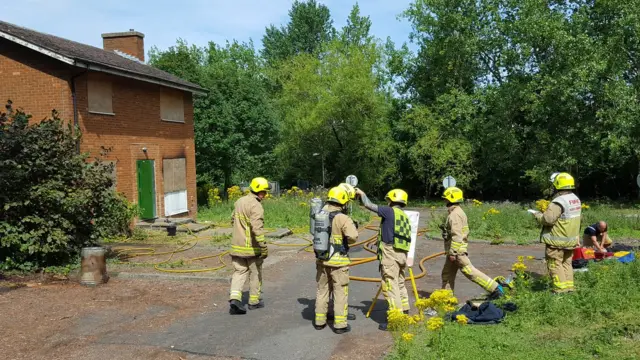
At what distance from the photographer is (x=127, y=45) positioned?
2228 centimetres

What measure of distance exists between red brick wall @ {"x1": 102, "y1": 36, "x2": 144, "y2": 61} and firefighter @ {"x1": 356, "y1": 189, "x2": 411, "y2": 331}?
59.6 ft

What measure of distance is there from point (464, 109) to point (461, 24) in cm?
530

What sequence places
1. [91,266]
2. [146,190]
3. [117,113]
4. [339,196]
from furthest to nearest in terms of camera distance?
[146,190] → [117,113] → [91,266] → [339,196]

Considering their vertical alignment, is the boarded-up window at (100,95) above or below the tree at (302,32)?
below

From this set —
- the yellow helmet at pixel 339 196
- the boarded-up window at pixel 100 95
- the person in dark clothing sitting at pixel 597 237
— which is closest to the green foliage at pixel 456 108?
the boarded-up window at pixel 100 95

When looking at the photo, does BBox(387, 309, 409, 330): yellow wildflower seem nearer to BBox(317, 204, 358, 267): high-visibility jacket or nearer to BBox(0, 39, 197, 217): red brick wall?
BBox(317, 204, 358, 267): high-visibility jacket

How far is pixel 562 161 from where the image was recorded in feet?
90.4

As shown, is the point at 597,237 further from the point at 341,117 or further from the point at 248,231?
the point at 341,117

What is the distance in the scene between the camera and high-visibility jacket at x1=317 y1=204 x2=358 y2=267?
7004 millimetres

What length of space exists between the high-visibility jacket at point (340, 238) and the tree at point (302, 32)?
5273 centimetres

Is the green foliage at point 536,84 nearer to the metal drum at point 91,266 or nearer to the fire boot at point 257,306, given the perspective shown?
the fire boot at point 257,306

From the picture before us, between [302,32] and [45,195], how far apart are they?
5095 centimetres

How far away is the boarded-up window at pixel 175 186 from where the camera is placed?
19.4m

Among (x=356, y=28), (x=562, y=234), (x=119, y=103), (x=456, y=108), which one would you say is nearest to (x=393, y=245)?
(x=562, y=234)
